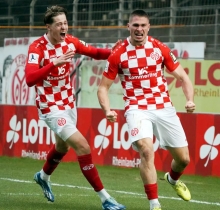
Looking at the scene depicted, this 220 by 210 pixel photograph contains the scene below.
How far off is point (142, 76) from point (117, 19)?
8452 mm

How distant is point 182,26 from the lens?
16453 mm

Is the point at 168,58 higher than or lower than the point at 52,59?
higher

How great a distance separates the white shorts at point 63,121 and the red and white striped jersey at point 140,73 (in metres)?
0.85

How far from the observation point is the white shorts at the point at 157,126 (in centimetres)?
884

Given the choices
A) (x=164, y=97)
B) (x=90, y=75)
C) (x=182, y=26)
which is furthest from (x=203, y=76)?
(x=164, y=97)

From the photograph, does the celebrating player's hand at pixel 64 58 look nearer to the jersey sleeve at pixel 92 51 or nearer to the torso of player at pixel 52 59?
the torso of player at pixel 52 59

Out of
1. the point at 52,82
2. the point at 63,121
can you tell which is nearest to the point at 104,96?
the point at 63,121

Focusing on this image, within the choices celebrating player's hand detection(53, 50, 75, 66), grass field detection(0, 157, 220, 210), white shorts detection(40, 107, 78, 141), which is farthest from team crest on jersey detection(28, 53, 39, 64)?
grass field detection(0, 157, 220, 210)

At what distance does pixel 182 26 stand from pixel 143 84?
7.60 m

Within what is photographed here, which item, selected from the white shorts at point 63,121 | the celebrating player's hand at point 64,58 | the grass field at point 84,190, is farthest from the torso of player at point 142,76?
the grass field at point 84,190

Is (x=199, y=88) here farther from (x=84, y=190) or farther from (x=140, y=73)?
(x=140, y=73)

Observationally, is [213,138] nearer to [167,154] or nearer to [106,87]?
[167,154]

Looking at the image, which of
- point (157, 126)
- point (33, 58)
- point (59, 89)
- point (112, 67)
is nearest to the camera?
point (112, 67)

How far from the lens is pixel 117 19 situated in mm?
17375
